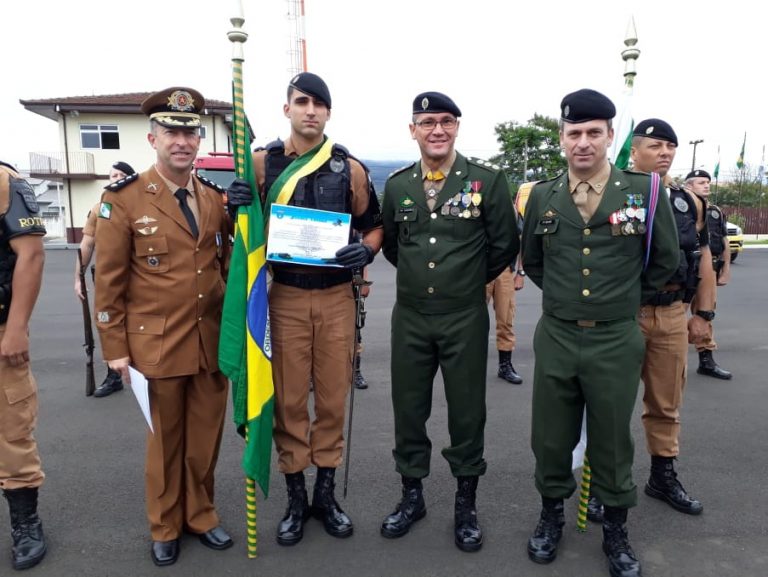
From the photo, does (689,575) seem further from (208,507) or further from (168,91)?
(168,91)

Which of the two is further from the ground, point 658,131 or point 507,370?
point 658,131

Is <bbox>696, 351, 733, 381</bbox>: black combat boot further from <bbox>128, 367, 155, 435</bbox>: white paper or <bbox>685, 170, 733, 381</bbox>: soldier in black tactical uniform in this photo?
<bbox>128, 367, 155, 435</bbox>: white paper

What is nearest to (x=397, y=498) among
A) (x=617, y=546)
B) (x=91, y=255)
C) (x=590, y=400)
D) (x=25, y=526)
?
(x=617, y=546)

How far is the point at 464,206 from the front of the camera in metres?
2.85

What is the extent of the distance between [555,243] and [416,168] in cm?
85

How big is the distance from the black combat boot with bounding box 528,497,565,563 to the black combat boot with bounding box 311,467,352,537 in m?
0.93

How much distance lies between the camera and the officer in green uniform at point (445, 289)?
2.84 m

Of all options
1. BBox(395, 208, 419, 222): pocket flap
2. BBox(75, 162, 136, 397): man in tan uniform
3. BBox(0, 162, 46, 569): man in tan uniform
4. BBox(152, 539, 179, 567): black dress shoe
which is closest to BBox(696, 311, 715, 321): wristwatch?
BBox(395, 208, 419, 222): pocket flap

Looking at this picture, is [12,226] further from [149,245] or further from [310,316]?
[310,316]

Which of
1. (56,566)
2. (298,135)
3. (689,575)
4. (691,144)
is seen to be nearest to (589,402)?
(689,575)

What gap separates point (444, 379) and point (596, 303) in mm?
860

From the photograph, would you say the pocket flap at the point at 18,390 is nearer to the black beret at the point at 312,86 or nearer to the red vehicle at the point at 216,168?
the black beret at the point at 312,86

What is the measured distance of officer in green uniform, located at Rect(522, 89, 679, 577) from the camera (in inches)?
101

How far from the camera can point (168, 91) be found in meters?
2.70
